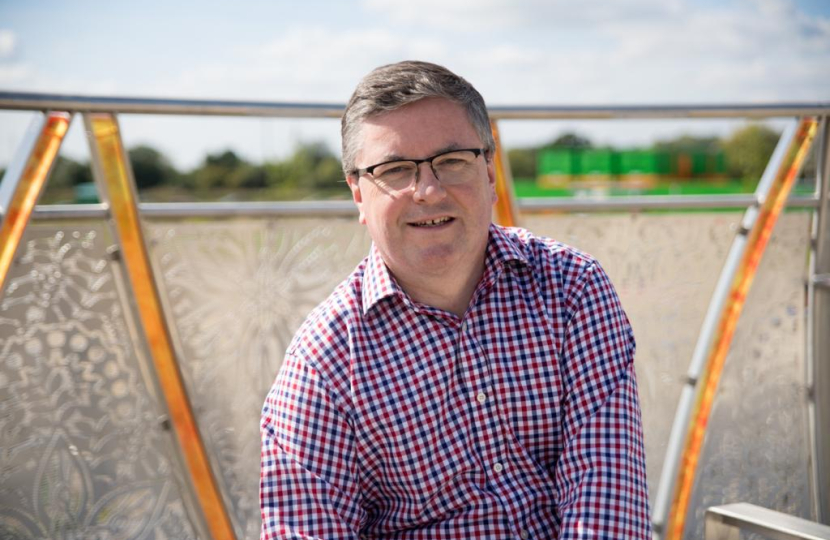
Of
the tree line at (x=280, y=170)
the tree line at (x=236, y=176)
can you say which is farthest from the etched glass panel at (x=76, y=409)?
the tree line at (x=236, y=176)

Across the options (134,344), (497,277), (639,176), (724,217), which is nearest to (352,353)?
(497,277)

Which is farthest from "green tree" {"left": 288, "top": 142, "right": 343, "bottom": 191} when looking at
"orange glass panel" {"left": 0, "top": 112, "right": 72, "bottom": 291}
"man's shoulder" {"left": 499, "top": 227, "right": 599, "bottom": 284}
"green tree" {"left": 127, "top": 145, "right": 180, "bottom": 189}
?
"man's shoulder" {"left": 499, "top": 227, "right": 599, "bottom": 284}

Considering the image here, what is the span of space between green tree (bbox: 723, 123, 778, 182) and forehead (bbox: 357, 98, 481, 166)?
195 feet

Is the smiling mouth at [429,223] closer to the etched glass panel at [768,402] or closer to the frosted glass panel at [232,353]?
the frosted glass panel at [232,353]

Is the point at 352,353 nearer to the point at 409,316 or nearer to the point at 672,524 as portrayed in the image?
the point at 409,316

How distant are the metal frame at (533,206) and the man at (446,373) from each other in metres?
0.82

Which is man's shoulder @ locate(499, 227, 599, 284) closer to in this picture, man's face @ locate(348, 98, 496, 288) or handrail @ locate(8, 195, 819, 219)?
man's face @ locate(348, 98, 496, 288)

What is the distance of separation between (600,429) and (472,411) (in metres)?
0.24

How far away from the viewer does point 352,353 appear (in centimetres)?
156

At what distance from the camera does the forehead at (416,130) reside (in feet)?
5.08

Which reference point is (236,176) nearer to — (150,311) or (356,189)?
(150,311)

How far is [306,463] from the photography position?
4.89 ft

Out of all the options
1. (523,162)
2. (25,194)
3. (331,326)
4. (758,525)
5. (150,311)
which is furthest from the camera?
(523,162)

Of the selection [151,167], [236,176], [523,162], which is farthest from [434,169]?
[523,162]
